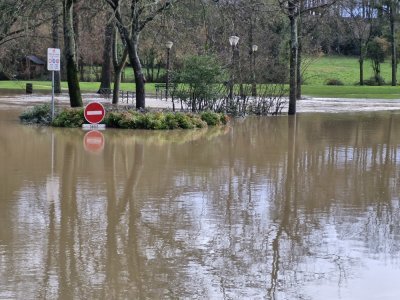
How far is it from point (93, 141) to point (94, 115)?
9.33 feet

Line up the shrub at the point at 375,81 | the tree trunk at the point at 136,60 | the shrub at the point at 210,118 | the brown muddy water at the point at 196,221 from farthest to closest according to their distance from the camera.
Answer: the shrub at the point at 375,81
the tree trunk at the point at 136,60
the shrub at the point at 210,118
the brown muddy water at the point at 196,221

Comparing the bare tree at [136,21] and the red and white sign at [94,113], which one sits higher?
the bare tree at [136,21]

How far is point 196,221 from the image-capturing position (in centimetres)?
906

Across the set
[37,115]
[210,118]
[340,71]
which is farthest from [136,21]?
[340,71]

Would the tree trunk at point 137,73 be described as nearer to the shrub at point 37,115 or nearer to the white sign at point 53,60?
the shrub at point 37,115

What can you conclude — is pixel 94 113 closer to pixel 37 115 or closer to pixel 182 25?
pixel 37 115

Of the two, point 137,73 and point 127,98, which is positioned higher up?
point 137,73

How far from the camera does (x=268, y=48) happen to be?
48719 millimetres

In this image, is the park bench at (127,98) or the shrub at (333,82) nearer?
the park bench at (127,98)

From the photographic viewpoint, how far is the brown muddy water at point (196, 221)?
6.57m

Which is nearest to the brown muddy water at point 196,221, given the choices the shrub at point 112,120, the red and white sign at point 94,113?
the red and white sign at point 94,113

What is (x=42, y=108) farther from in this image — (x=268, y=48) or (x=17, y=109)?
(x=268, y=48)

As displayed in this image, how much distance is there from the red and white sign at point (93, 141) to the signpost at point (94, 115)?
0.52 metres

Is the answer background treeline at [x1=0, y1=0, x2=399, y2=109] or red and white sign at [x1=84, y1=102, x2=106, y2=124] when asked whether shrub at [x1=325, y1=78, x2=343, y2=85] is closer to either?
background treeline at [x1=0, y1=0, x2=399, y2=109]
